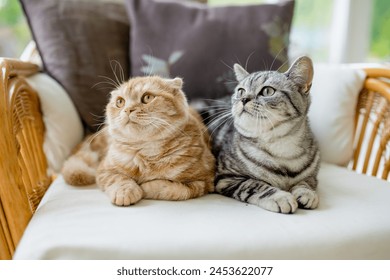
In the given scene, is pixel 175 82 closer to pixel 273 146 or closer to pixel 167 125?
pixel 167 125

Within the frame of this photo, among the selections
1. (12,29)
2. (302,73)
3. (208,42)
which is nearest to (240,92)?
(302,73)

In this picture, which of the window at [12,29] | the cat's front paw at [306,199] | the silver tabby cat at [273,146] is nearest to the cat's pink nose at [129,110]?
the silver tabby cat at [273,146]

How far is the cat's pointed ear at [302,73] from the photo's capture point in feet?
3.33

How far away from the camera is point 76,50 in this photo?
1.45 m

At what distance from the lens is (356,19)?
89.6 inches

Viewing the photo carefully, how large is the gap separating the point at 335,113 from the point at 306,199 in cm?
55

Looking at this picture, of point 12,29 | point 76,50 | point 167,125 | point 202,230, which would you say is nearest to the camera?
point 202,230

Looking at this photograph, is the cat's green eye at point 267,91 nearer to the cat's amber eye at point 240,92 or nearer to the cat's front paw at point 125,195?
the cat's amber eye at point 240,92

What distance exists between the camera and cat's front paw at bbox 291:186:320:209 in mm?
994

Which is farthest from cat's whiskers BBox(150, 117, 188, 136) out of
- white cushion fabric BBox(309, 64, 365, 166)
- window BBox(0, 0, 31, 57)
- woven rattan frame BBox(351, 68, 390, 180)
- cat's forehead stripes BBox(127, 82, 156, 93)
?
window BBox(0, 0, 31, 57)

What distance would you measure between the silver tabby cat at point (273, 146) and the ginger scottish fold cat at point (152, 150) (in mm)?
111

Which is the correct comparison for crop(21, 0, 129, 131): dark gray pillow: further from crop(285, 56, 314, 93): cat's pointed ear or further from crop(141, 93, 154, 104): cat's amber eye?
crop(285, 56, 314, 93): cat's pointed ear
